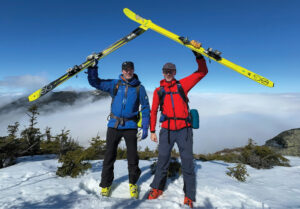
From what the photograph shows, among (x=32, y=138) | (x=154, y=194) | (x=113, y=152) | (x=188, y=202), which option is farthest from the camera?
(x=32, y=138)

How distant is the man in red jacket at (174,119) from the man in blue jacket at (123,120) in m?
0.46

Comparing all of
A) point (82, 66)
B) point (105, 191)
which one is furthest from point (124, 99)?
point (105, 191)

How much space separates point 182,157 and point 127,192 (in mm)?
1808

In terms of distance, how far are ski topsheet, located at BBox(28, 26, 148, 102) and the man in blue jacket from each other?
0.92 metres

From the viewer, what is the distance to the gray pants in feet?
12.0

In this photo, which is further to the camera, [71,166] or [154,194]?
[71,166]

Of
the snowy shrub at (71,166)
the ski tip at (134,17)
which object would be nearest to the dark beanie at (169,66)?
the ski tip at (134,17)

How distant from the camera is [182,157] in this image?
3.74 m

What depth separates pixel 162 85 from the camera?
4.05 meters

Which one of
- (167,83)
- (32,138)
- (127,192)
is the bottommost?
(127,192)

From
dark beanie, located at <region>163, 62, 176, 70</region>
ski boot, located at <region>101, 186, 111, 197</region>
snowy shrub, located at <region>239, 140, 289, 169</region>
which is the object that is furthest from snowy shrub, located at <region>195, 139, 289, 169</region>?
ski boot, located at <region>101, 186, 111, 197</region>

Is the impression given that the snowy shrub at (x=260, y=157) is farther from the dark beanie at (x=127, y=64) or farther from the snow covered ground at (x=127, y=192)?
the dark beanie at (x=127, y=64)

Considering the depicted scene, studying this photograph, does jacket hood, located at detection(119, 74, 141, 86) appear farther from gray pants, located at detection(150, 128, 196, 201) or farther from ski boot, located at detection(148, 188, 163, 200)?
ski boot, located at detection(148, 188, 163, 200)

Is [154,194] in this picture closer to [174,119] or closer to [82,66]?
[174,119]
